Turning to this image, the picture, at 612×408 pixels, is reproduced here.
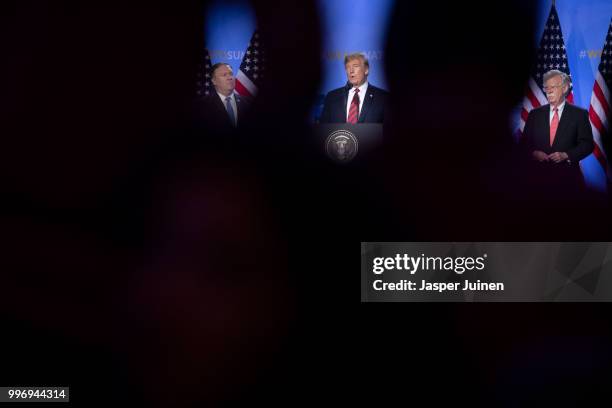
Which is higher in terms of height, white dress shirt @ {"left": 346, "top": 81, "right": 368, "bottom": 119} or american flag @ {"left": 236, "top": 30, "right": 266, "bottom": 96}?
american flag @ {"left": 236, "top": 30, "right": 266, "bottom": 96}

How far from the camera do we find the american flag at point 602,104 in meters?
3.73

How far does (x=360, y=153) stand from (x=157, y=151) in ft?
4.34

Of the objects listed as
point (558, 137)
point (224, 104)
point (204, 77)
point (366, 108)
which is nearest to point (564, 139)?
point (558, 137)

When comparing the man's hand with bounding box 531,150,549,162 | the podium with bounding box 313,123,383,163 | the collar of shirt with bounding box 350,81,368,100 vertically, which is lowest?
the man's hand with bounding box 531,150,549,162

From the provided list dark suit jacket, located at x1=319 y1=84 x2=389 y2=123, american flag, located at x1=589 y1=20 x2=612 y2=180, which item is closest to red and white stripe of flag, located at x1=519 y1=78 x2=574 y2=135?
american flag, located at x1=589 y1=20 x2=612 y2=180

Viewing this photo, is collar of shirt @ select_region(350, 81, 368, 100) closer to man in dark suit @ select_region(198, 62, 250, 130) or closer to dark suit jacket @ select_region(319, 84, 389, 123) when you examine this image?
dark suit jacket @ select_region(319, 84, 389, 123)

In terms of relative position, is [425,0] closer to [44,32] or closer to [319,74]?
[319,74]

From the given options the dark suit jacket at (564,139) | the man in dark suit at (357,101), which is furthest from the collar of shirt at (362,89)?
the dark suit jacket at (564,139)

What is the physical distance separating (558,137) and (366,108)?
48.7 inches

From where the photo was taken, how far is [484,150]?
3.79 m

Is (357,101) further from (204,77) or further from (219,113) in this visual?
(204,77)

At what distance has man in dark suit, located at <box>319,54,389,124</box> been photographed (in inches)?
149

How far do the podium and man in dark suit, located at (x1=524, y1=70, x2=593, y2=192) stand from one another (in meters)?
0.97

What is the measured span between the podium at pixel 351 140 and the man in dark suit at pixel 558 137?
0.97 metres
